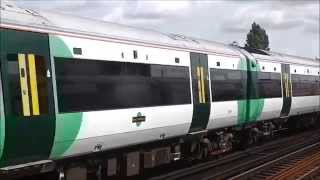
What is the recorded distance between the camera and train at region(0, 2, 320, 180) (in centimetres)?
836

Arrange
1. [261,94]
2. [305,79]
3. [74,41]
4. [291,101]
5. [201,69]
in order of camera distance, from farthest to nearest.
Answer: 1. [305,79]
2. [291,101]
3. [261,94]
4. [201,69]
5. [74,41]

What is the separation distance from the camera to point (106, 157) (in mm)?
10805

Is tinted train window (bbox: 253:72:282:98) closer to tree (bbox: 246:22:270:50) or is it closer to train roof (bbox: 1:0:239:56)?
train roof (bbox: 1:0:239:56)

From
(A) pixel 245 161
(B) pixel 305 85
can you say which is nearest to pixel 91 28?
(A) pixel 245 161

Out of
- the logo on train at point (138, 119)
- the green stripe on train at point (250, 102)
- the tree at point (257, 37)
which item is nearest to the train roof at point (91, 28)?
the logo on train at point (138, 119)

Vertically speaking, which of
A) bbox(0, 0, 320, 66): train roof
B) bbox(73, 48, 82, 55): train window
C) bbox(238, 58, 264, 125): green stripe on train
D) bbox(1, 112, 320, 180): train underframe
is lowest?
bbox(1, 112, 320, 180): train underframe

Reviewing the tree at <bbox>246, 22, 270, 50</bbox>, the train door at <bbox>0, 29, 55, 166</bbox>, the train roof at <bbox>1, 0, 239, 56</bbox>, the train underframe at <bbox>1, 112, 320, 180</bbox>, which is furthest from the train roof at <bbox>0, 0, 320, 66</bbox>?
the tree at <bbox>246, 22, 270, 50</bbox>

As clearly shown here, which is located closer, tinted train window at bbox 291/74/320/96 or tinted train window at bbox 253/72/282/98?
tinted train window at bbox 253/72/282/98

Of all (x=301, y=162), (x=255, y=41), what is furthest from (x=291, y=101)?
(x=255, y=41)

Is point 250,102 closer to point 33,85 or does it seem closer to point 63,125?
point 63,125

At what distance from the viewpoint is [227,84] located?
610 inches

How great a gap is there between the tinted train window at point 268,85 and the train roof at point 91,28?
9.39 feet

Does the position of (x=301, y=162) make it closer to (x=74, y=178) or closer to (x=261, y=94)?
(x=261, y=94)

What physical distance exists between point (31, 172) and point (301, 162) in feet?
29.9
